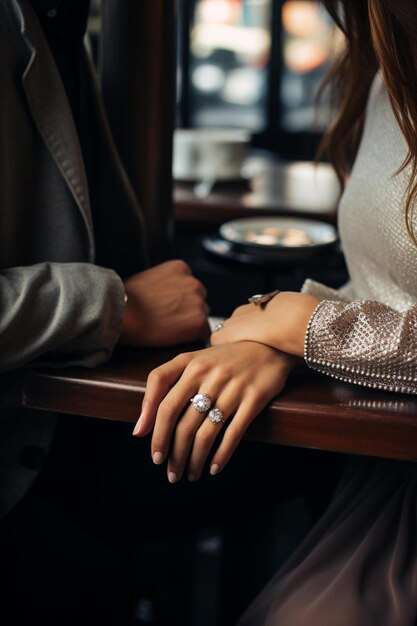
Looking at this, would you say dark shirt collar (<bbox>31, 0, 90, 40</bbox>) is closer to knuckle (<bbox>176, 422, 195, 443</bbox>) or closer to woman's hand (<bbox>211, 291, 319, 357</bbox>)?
woman's hand (<bbox>211, 291, 319, 357</bbox>)

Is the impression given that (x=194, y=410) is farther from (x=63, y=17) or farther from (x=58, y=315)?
(x=63, y=17)

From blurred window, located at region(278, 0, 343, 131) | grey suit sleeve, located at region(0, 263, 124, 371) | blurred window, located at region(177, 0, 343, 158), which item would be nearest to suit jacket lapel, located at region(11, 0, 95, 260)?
grey suit sleeve, located at region(0, 263, 124, 371)

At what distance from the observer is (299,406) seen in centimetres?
88

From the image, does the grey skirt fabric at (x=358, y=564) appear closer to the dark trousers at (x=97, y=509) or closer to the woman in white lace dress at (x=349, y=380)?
the woman in white lace dress at (x=349, y=380)

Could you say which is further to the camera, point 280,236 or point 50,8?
point 280,236

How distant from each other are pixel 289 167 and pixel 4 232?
192cm

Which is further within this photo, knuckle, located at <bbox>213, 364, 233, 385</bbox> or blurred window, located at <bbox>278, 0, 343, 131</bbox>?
blurred window, located at <bbox>278, 0, 343, 131</bbox>

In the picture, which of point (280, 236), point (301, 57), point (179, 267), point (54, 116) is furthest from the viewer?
point (301, 57)

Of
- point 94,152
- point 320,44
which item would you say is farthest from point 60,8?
point 320,44

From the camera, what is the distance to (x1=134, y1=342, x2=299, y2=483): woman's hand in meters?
0.89

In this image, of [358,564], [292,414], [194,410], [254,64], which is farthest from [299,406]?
[254,64]

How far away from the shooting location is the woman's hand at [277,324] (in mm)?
967

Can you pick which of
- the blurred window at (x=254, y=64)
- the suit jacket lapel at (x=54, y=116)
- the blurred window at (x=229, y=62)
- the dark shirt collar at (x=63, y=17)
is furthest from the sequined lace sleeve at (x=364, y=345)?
the blurred window at (x=229, y=62)

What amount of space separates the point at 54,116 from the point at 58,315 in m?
0.29
